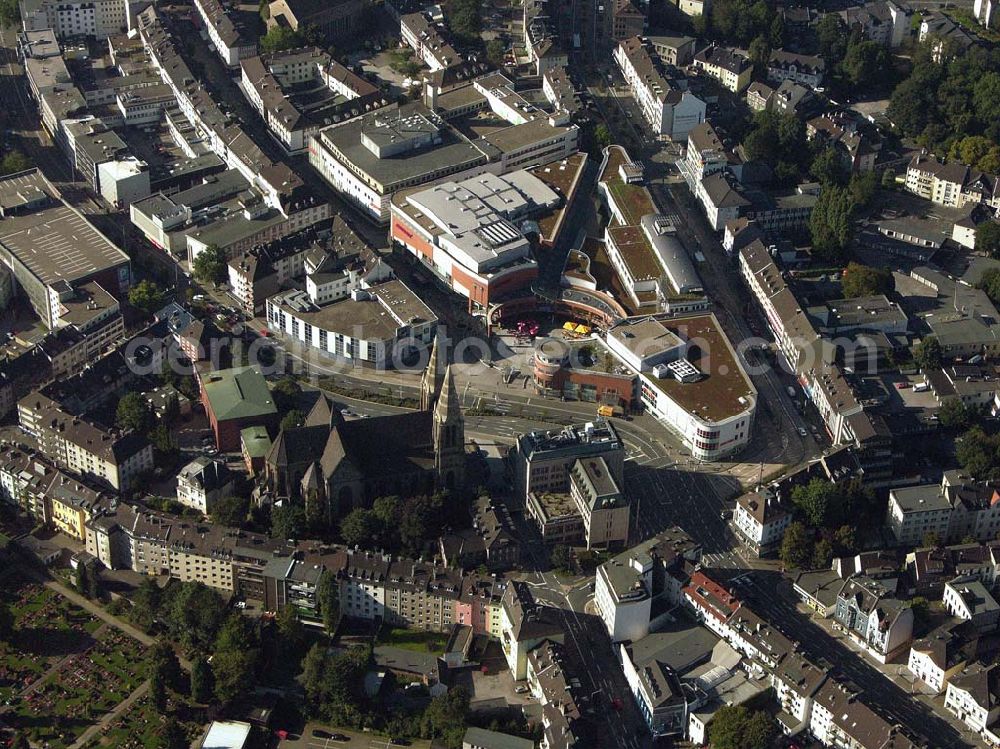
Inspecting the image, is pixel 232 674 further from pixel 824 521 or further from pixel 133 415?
pixel 824 521

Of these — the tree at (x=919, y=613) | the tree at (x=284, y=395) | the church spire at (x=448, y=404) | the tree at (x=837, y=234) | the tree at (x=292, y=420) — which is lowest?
the tree at (x=919, y=613)

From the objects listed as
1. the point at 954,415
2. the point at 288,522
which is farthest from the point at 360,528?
the point at 954,415

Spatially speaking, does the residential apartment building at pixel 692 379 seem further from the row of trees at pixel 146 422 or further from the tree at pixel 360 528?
the row of trees at pixel 146 422

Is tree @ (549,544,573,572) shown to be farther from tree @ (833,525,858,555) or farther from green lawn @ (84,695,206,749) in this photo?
green lawn @ (84,695,206,749)

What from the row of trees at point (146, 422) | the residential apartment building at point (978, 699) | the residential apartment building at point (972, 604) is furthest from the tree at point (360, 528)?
the residential apartment building at point (978, 699)

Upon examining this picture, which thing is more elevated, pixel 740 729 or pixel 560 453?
pixel 560 453
